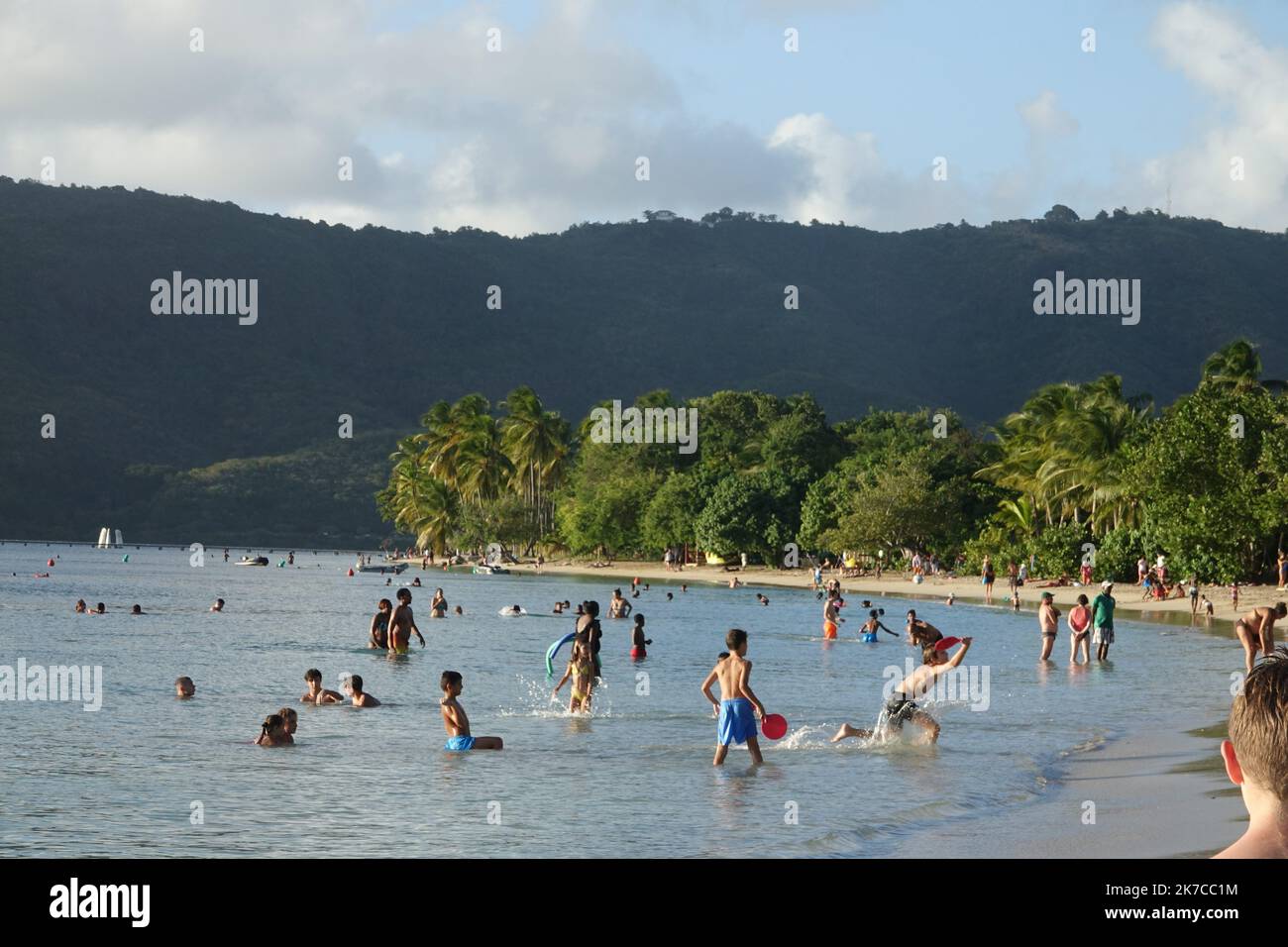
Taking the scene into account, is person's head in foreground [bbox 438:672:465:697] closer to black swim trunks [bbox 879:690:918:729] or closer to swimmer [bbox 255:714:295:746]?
swimmer [bbox 255:714:295:746]

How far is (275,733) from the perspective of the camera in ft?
62.4

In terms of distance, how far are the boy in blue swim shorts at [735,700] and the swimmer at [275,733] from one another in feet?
19.3

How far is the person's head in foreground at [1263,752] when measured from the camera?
3564 millimetres

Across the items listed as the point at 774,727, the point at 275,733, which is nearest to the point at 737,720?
the point at 774,727

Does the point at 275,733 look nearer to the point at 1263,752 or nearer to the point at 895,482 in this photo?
the point at 1263,752

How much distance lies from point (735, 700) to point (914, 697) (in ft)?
11.6

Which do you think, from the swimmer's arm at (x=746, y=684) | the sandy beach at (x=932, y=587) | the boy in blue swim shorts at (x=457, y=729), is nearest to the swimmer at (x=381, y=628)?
the boy in blue swim shorts at (x=457, y=729)

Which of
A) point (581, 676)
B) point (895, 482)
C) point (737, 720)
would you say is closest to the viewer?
point (737, 720)

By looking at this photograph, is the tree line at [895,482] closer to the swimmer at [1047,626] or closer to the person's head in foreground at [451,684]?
the swimmer at [1047,626]

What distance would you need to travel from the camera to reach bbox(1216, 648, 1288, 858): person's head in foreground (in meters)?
3.56

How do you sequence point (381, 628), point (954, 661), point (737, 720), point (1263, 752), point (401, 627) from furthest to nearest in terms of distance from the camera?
point (381, 628), point (401, 627), point (954, 661), point (737, 720), point (1263, 752)
